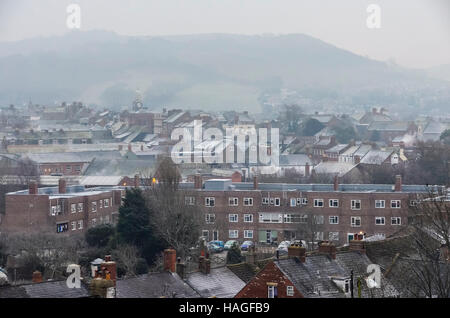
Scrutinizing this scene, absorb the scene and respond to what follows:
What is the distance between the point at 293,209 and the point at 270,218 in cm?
76

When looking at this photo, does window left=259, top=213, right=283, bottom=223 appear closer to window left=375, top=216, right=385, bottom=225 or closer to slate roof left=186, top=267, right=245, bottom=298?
window left=375, top=216, right=385, bottom=225

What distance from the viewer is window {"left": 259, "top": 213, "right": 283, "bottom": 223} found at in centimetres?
2970

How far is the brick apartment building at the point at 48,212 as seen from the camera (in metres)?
27.9

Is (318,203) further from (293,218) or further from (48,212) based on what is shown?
(48,212)

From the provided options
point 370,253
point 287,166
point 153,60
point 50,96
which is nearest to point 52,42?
point 153,60

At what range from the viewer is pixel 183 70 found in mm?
137375

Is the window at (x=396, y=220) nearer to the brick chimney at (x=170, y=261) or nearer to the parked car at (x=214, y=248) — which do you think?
the parked car at (x=214, y=248)

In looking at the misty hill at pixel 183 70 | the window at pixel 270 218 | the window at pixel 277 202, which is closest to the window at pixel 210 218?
the window at pixel 270 218

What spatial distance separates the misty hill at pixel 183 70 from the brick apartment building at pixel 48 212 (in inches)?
3487

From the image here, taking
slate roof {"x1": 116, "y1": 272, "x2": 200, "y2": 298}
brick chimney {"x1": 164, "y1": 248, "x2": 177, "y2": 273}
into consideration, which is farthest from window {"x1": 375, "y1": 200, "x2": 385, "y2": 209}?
slate roof {"x1": 116, "y1": 272, "x2": 200, "y2": 298}

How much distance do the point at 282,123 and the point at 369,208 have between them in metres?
63.0

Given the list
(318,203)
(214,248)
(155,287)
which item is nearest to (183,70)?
(318,203)

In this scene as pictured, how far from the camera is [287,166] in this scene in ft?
162
